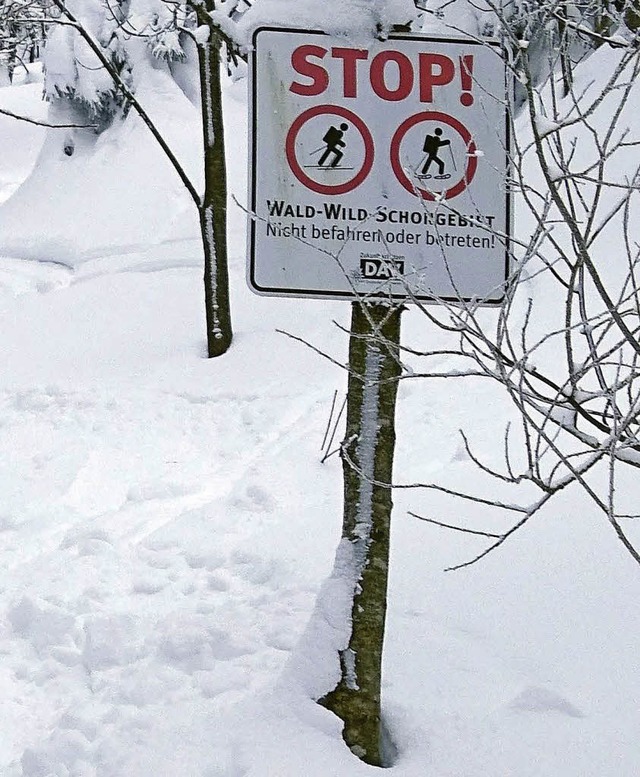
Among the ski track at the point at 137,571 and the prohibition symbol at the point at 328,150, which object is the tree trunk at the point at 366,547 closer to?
the ski track at the point at 137,571

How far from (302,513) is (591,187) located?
18.2 ft

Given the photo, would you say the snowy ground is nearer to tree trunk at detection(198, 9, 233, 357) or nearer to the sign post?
tree trunk at detection(198, 9, 233, 357)

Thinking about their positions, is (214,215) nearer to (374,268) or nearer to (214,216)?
(214,216)

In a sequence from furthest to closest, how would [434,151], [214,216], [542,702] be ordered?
1. [214,216]
2. [542,702]
3. [434,151]

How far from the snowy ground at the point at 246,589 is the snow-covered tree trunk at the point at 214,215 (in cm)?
31

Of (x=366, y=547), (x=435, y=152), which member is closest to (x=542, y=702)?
(x=366, y=547)

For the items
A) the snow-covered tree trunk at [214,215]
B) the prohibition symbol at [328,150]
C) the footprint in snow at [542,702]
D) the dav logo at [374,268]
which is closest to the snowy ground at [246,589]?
the footprint in snow at [542,702]

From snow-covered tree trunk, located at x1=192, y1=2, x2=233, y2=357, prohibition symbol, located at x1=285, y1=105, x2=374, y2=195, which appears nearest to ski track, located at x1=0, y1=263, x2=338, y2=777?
snow-covered tree trunk, located at x1=192, y1=2, x2=233, y2=357

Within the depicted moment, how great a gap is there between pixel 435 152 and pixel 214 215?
239 inches

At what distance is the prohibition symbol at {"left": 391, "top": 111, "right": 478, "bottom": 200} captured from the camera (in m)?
2.17

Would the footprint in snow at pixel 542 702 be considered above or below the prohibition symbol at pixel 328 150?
below

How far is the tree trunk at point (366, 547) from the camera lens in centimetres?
258

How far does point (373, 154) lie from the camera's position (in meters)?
2.18

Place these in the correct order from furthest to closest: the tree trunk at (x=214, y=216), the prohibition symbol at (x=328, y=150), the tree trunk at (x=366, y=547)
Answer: the tree trunk at (x=214, y=216) → the tree trunk at (x=366, y=547) → the prohibition symbol at (x=328, y=150)
